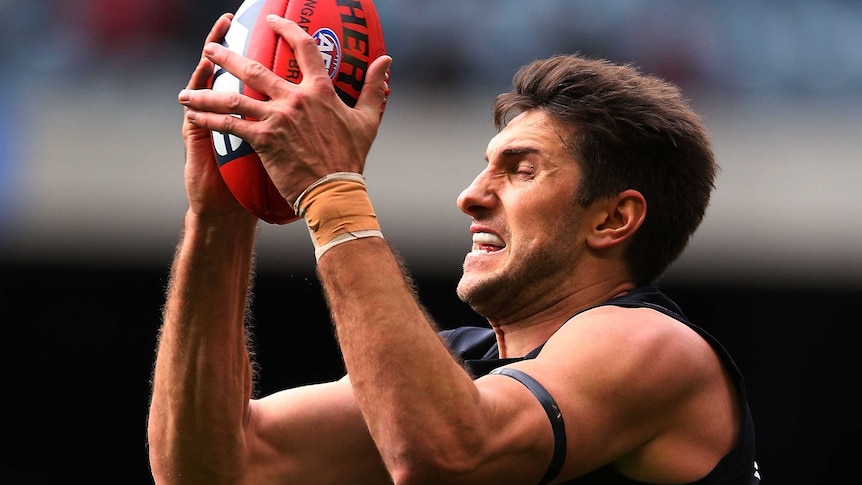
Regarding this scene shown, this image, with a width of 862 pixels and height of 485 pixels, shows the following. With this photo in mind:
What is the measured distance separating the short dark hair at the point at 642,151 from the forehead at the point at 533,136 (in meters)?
0.02

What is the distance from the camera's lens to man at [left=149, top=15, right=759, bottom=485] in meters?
2.17

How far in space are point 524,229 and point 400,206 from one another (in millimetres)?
4204

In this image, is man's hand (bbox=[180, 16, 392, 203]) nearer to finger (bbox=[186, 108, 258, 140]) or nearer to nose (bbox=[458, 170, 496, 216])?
finger (bbox=[186, 108, 258, 140])

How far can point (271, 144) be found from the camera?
222cm

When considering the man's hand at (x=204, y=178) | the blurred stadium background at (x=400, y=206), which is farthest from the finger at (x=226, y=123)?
the blurred stadium background at (x=400, y=206)

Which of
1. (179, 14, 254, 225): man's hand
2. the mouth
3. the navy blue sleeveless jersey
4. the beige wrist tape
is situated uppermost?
(179, 14, 254, 225): man's hand

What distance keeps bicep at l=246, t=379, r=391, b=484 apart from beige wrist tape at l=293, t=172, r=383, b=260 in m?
0.92

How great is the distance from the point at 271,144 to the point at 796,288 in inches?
210

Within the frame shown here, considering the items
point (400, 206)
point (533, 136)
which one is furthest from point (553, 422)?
point (400, 206)

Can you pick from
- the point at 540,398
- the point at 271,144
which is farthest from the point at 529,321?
the point at 271,144

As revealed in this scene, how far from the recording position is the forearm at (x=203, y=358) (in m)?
2.81

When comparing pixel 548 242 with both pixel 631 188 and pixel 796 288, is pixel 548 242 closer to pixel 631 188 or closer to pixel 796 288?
pixel 631 188

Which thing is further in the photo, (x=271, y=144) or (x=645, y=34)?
(x=645, y=34)

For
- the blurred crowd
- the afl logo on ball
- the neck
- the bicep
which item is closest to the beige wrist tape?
the afl logo on ball
